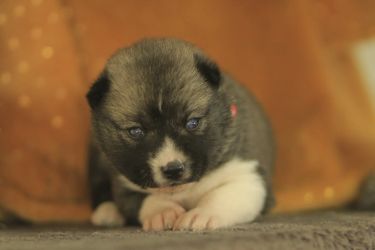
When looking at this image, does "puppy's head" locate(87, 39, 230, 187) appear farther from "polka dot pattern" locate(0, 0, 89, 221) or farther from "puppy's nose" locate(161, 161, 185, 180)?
"polka dot pattern" locate(0, 0, 89, 221)

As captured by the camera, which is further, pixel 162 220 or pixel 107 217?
pixel 107 217

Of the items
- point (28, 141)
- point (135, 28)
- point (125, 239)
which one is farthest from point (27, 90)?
point (125, 239)

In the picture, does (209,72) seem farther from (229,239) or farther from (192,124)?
(229,239)

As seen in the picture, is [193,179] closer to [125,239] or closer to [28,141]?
[125,239]

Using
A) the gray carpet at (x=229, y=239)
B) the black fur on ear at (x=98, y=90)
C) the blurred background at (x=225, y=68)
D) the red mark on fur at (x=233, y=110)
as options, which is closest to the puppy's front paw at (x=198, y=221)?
the gray carpet at (x=229, y=239)

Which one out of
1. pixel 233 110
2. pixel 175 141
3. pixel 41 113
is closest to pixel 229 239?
pixel 175 141

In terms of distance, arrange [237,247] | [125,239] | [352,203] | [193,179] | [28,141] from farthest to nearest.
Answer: [352,203] → [28,141] → [193,179] → [125,239] → [237,247]
